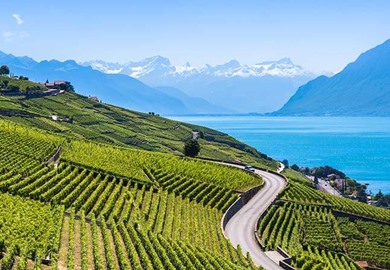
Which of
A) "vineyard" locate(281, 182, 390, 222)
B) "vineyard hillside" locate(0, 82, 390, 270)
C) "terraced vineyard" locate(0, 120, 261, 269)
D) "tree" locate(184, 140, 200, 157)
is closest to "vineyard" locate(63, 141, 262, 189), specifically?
"vineyard hillside" locate(0, 82, 390, 270)

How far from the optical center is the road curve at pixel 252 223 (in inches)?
2304

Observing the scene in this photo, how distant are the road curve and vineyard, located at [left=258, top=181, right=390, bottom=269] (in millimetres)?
1555

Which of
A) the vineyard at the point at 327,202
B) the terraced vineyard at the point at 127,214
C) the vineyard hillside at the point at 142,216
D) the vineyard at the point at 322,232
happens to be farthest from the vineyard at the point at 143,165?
the vineyard at the point at 322,232

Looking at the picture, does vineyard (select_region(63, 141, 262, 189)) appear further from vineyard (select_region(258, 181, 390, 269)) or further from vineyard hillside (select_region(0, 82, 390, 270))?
vineyard (select_region(258, 181, 390, 269))

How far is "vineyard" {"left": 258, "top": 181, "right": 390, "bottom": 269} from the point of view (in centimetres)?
6819

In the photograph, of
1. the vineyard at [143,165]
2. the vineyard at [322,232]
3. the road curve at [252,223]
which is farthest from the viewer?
the vineyard at [143,165]

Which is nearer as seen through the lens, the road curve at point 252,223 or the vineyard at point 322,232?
the road curve at point 252,223

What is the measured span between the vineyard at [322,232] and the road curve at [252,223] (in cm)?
156

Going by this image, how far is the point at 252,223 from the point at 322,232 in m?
12.2

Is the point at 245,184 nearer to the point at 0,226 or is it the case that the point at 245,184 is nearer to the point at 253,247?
the point at 253,247

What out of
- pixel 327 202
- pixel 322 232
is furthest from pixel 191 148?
pixel 322 232

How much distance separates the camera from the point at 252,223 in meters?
72.2

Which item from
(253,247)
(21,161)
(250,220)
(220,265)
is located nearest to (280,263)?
(253,247)

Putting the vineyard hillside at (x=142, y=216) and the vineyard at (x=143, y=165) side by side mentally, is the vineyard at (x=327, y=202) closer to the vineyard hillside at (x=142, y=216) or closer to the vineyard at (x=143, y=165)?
the vineyard hillside at (x=142, y=216)
